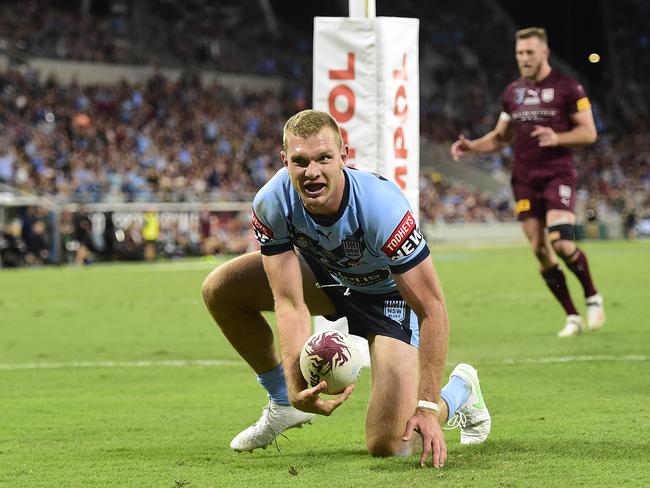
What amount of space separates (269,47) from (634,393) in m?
41.7

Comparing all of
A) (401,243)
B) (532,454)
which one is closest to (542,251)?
(532,454)

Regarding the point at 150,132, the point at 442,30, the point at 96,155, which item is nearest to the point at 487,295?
the point at 96,155

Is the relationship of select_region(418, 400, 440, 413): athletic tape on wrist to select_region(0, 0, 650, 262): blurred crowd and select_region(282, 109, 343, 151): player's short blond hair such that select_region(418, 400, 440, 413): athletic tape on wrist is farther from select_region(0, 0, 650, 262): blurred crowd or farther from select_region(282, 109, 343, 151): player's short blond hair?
select_region(0, 0, 650, 262): blurred crowd

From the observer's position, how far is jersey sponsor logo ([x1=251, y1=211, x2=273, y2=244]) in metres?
5.02

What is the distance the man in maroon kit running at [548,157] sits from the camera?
392 inches

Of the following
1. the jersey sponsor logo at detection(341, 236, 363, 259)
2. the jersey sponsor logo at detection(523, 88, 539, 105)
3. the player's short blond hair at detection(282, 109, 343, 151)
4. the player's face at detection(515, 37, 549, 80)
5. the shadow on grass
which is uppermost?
the player's face at detection(515, 37, 549, 80)

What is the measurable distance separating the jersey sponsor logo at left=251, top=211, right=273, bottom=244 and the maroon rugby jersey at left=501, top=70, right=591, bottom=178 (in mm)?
5585

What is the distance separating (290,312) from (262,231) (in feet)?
1.28

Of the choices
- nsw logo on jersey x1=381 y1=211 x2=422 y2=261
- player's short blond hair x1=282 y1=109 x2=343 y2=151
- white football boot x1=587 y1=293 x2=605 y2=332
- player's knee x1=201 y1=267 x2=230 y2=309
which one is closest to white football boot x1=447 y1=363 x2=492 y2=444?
nsw logo on jersey x1=381 y1=211 x2=422 y2=261

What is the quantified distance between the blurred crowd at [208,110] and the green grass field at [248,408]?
1676 cm

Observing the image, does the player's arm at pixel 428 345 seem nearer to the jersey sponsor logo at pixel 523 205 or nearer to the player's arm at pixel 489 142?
the player's arm at pixel 489 142

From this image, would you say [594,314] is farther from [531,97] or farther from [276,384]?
[276,384]

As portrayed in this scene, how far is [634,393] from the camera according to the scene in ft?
21.3

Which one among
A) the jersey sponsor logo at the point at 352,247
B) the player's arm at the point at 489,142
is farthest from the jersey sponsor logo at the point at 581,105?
the jersey sponsor logo at the point at 352,247
